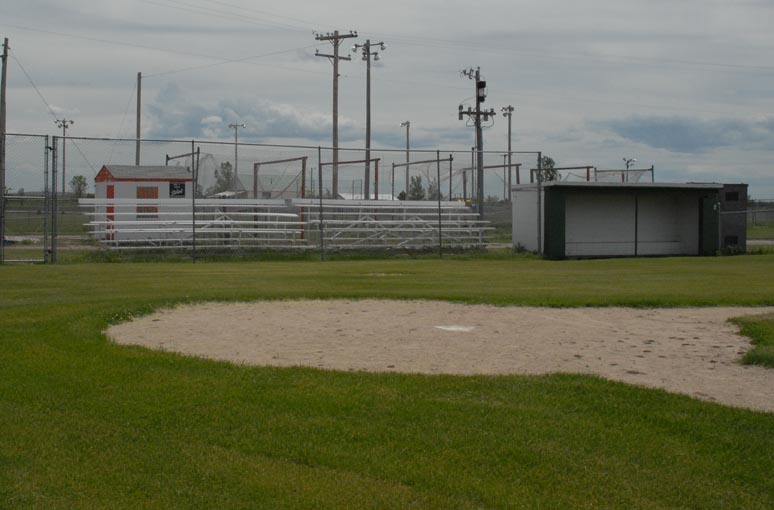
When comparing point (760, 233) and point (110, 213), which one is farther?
point (760, 233)

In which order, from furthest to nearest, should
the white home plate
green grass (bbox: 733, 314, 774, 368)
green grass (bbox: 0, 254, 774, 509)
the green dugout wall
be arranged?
the green dugout wall → the white home plate → green grass (bbox: 733, 314, 774, 368) → green grass (bbox: 0, 254, 774, 509)

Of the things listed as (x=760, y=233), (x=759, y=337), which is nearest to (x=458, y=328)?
(x=759, y=337)

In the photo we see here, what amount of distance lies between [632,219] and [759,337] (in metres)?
20.3

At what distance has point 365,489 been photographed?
4.76 m

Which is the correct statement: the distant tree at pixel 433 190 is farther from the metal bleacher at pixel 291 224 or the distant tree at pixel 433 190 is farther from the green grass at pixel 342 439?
the green grass at pixel 342 439

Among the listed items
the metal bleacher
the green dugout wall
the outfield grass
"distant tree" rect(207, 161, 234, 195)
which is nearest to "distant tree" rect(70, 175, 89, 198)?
the metal bleacher

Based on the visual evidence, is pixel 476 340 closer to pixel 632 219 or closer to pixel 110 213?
pixel 110 213

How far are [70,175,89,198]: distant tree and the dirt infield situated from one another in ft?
40.4

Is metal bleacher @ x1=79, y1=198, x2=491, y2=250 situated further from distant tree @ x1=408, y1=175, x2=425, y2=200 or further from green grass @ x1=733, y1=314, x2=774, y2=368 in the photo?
green grass @ x1=733, y1=314, x2=774, y2=368

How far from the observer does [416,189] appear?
96.1 feet

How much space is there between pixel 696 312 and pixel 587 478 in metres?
7.77

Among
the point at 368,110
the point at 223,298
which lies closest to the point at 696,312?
the point at 223,298

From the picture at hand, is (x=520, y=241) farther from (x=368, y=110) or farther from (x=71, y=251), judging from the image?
(x=368, y=110)

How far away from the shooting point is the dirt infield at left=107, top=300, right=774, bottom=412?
770 cm
